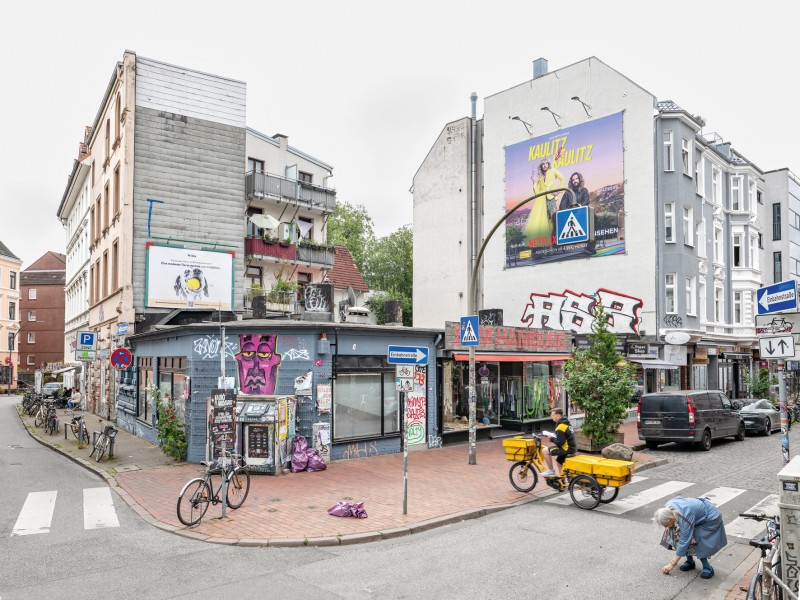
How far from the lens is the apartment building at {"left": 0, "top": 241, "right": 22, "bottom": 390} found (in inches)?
2482

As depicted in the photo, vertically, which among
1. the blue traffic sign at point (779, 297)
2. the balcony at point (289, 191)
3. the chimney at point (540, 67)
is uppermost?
the chimney at point (540, 67)

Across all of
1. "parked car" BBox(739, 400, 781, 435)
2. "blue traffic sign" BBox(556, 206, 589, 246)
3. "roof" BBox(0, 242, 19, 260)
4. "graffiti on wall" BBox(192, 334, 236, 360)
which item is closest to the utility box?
"blue traffic sign" BBox(556, 206, 589, 246)

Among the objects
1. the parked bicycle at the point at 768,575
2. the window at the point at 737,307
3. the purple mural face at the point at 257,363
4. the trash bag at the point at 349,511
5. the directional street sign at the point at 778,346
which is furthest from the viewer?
the window at the point at 737,307

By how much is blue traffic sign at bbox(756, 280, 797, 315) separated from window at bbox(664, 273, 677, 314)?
21.0 meters

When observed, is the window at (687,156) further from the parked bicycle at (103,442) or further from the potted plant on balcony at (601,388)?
the parked bicycle at (103,442)

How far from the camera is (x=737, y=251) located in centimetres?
3684

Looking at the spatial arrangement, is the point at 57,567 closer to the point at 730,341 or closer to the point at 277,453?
the point at 277,453

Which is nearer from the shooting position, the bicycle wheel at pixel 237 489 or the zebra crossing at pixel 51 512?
the zebra crossing at pixel 51 512

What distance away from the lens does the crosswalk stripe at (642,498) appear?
10.9m

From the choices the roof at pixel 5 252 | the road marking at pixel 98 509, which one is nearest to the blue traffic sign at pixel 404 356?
the road marking at pixel 98 509

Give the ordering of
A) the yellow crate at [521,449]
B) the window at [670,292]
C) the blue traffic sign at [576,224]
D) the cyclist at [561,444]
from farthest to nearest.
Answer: the window at [670,292] → the blue traffic sign at [576,224] → the yellow crate at [521,449] → the cyclist at [561,444]

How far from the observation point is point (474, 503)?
1140 cm

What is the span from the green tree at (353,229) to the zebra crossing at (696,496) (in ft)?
150

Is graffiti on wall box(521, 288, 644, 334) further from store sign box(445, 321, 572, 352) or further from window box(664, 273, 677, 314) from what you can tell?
store sign box(445, 321, 572, 352)
